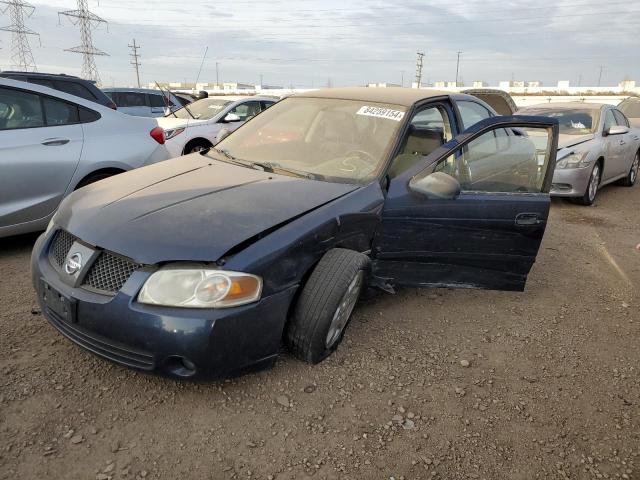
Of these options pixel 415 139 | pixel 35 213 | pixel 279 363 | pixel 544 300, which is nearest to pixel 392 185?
pixel 415 139

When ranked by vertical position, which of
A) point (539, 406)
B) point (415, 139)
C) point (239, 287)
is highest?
point (415, 139)

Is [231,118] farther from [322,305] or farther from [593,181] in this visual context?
[322,305]

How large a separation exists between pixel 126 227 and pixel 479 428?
191cm

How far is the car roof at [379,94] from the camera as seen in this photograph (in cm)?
346

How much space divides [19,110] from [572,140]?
692cm

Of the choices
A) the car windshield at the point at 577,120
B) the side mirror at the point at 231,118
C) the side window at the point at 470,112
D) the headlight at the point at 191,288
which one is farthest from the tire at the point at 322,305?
the side mirror at the point at 231,118

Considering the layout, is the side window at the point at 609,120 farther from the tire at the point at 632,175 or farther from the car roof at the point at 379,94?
the car roof at the point at 379,94

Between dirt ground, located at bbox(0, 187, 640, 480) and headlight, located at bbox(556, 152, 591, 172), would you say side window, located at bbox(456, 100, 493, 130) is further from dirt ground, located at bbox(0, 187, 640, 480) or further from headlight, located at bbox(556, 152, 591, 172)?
headlight, located at bbox(556, 152, 591, 172)

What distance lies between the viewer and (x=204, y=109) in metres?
9.31

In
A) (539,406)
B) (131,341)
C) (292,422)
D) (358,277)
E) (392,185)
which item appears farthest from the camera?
(392,185)

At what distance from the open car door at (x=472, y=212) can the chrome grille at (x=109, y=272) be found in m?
1.46

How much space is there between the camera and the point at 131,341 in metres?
2.11

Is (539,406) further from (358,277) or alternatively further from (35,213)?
(35,213)

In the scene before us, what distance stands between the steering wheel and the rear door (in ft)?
8.25
